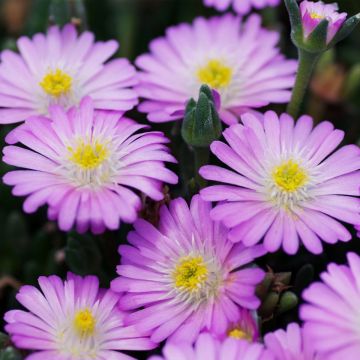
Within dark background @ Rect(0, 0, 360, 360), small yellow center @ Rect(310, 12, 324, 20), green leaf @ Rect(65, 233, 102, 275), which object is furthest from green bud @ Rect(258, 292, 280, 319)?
small yellow center @ Rect(310, 12, 324, 20)

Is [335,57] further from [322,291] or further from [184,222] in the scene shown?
[322,291]

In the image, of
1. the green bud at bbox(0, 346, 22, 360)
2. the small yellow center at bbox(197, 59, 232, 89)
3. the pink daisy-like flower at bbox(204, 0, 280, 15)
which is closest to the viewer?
the green bud at bbox(0, 346, 22, 360)

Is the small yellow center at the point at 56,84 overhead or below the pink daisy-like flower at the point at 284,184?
overhead

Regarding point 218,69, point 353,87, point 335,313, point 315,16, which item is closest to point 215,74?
point 218,69

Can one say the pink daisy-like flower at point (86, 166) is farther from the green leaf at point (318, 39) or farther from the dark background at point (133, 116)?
the green leaf at point (318, 39)

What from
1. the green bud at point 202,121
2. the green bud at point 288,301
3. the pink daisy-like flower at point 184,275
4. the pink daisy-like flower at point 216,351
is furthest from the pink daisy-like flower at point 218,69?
the pink daisy-like flower at point 216,351

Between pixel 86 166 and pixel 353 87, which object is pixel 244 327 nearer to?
pixel 86 166

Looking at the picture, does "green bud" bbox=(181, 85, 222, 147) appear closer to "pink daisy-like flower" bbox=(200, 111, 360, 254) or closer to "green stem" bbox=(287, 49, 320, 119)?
"pink daisy-like flower" bbox=(200, 111, 360, 254)
